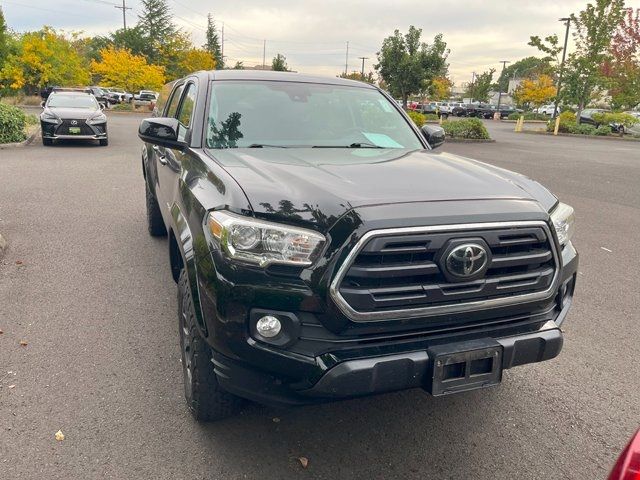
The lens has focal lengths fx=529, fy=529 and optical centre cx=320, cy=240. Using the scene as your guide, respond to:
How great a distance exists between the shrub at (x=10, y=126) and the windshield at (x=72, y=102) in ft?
3.27

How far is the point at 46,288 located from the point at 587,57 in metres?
30.7

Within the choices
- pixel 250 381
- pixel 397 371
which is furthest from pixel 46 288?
pixel 397 371

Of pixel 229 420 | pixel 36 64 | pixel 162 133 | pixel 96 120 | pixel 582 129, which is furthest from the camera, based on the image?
pixel 582 129

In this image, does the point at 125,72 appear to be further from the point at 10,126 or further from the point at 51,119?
the point at 51,119

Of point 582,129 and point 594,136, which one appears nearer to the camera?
point 594,136

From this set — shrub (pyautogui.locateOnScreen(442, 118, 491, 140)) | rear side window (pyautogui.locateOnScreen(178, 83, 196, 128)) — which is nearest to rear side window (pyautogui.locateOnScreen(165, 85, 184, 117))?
rear side window (pyautogui.locateOnScreen(178, 83, 196, 128))

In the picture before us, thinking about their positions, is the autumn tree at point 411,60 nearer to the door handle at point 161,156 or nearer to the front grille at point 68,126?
the front grille at point 68,126

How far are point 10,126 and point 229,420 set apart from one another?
14.2m

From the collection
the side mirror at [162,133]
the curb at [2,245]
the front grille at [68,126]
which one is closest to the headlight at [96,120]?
the front grille at [68,126]

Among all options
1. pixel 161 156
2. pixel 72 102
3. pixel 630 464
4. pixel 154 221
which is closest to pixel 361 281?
pixel 630 464

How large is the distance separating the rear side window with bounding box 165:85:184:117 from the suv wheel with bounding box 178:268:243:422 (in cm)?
231

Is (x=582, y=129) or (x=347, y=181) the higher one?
(x=582, y=129)

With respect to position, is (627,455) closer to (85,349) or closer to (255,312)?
(255,312)

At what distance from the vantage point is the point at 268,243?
218 cm
